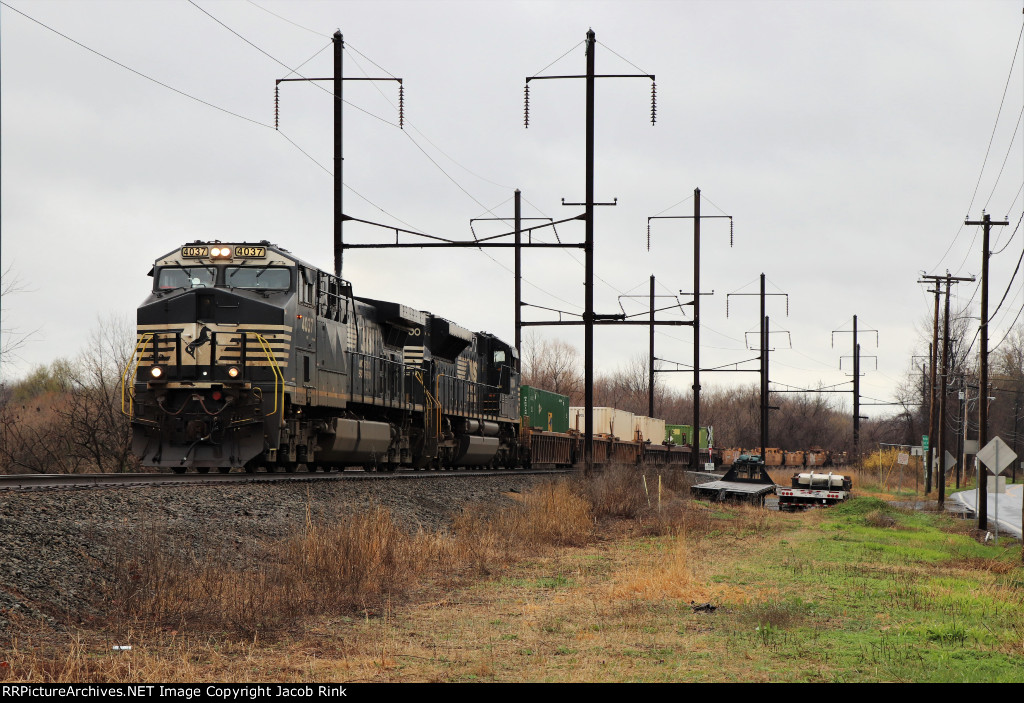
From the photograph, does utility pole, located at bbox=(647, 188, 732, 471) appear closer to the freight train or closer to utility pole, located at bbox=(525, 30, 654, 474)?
utility pole, located at bbox=(525, 30, 654, 474)

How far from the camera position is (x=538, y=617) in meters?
11.0

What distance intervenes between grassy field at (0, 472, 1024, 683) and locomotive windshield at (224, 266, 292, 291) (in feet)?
19.7

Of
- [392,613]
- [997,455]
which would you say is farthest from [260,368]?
[997,455]

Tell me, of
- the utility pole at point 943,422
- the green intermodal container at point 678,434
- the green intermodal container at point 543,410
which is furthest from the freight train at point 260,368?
the green intermodal container at point 678,434

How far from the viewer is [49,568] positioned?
973cm

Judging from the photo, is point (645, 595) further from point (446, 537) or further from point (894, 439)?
point (894, 439)

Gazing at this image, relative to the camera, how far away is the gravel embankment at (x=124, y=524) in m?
9.38

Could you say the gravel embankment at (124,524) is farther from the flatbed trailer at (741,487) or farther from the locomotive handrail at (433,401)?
the flatbed trailer at (741,487)

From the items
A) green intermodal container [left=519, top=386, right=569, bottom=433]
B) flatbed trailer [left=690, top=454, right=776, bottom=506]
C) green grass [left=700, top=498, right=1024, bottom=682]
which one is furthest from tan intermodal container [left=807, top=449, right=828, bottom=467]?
green grass [left=700, top=498, right=1024, bottom=682]

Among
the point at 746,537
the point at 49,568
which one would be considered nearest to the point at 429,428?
the point at 746,537

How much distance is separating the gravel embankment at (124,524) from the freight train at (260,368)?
6.80ft

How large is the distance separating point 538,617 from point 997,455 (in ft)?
63.4
